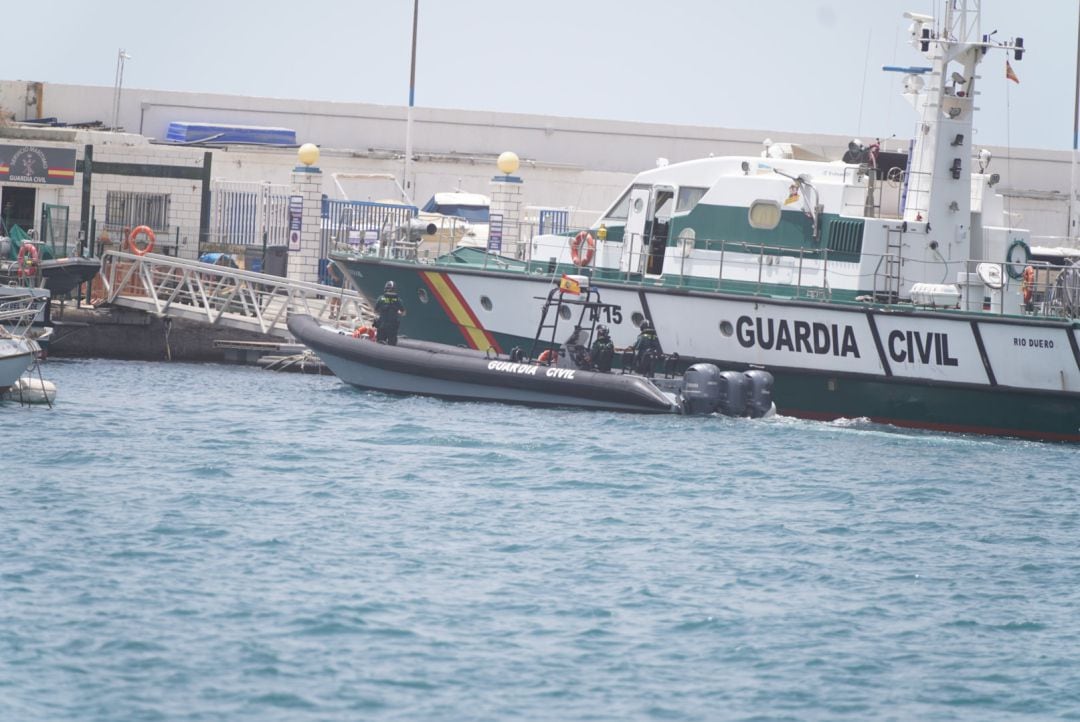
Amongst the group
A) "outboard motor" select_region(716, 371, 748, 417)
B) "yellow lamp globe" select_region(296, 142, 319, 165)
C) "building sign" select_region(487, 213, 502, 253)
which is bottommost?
"outboard motor" select_region(716, 371, 748, 417)

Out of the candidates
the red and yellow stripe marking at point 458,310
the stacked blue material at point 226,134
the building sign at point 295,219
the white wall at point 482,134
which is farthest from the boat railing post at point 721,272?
the stacked blue material at point 226,134

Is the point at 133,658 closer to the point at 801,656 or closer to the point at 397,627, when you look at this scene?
the point at 397,627

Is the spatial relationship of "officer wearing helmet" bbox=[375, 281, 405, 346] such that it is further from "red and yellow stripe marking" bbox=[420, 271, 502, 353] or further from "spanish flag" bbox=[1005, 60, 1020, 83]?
"spanish flag" bbox=[1005, 60, 1020, 83]

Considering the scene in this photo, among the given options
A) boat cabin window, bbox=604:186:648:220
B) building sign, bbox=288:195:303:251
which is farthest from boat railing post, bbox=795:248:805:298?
building sign, bbox=288:195:303:251

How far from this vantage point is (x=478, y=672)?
422 inches

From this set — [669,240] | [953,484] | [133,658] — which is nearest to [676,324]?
[669,240]

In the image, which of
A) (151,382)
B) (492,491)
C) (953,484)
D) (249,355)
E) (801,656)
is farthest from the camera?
(249,355)

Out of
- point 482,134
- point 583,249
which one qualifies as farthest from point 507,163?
point 482,134

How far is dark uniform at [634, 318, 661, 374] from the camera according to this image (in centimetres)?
2280

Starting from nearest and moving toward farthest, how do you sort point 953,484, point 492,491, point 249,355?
point 492,491 < point 953,484 < point 249,355

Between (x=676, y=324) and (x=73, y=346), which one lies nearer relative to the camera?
(x=676, y=324)

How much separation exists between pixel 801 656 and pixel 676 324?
12.4m

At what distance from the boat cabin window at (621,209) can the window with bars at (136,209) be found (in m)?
13.6

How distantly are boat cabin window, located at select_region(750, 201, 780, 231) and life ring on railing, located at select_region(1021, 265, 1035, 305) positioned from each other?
11.5ft
